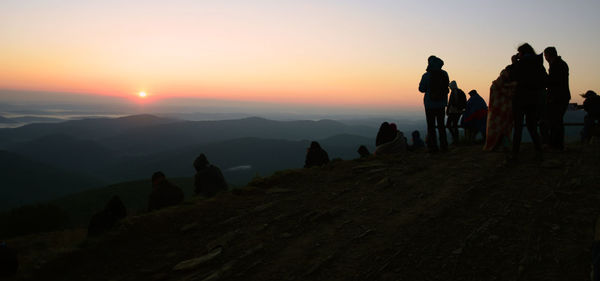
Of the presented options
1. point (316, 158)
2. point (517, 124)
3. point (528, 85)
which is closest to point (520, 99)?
point (528, 85)

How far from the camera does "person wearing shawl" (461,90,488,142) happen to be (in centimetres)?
1123

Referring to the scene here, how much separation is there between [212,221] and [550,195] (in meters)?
5.14

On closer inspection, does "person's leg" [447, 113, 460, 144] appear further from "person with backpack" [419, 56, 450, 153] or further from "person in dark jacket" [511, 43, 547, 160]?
"person in dark jacket" [511, 43, 547, 160]

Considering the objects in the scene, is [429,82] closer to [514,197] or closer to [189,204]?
[514,197]

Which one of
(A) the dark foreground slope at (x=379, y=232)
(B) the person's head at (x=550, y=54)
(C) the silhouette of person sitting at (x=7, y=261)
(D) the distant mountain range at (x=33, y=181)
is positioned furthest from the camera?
(D) the distant mountain range at (x=33, y=181)

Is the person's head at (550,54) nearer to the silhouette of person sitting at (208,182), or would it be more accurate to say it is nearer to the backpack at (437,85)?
the backpack at (437,85)

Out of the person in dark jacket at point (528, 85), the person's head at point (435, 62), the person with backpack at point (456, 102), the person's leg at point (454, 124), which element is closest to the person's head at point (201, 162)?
the person's head at point (435, 62)

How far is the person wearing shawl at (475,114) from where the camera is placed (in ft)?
36.9

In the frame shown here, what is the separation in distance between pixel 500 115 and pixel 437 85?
1689 mm

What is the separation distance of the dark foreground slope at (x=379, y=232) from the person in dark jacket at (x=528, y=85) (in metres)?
0.99

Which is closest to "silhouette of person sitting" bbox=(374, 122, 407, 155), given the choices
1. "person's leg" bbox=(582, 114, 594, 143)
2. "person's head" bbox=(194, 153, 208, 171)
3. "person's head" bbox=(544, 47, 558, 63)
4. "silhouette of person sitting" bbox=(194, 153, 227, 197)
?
"person's head" bbox=(544, 47, 558, 63)

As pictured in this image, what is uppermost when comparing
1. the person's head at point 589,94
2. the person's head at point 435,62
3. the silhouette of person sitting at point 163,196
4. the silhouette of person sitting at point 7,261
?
the person's head at point 435,62

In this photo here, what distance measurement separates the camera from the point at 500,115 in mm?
8602

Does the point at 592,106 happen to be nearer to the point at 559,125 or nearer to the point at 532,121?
the point at 559,125
